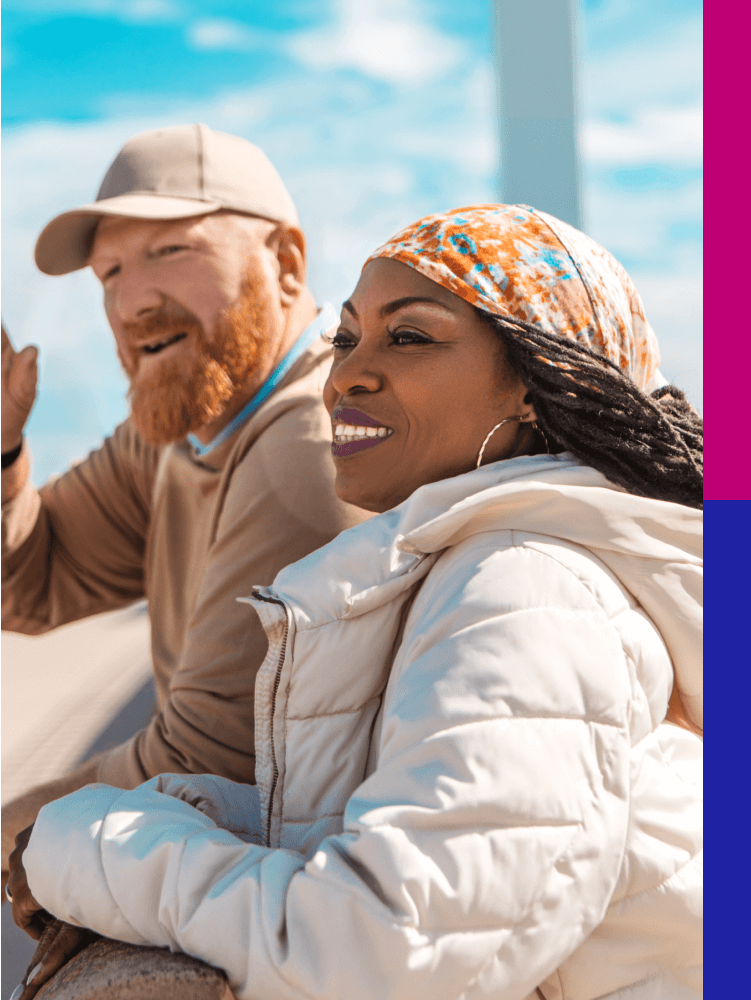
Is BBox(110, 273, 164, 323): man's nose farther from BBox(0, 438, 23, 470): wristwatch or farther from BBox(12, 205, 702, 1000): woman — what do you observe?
BBox(12, 205, 702, 1000): woman

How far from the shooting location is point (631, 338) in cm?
139

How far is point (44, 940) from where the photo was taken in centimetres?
114

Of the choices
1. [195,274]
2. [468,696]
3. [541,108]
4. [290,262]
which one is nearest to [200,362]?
[195,274]

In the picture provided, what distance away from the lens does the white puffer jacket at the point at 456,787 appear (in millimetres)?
916

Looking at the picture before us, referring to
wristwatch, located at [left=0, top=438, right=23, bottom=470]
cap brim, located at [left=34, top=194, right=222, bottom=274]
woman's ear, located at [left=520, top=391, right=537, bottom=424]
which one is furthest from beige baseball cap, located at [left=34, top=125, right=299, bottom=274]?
woman's ear, located at [left=520, top=391, right=537, bottom=424]

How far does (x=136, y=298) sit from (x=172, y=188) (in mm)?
272


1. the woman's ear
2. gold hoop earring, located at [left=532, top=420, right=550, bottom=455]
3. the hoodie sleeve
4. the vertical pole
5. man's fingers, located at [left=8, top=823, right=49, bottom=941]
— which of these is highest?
the vertical pole

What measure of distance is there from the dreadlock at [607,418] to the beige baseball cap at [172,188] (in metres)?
1.15

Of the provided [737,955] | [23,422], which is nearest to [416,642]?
[737,955]

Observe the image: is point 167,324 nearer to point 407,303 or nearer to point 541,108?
point 407,303

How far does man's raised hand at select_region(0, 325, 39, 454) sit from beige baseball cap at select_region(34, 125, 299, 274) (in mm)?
247

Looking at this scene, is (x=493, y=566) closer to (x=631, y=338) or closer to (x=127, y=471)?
(x=631, y=338)

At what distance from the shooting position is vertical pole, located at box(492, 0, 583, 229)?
3.48m

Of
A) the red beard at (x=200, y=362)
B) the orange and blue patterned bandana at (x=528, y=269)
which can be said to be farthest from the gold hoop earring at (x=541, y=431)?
the red beard at (x=200, y=362)
